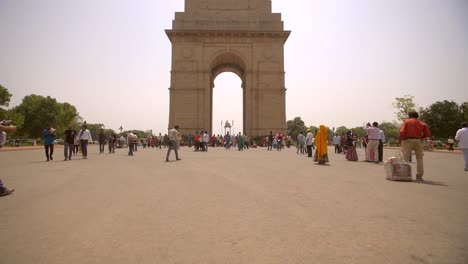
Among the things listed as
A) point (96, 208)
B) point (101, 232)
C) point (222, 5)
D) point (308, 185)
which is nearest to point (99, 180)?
point (96, 208)

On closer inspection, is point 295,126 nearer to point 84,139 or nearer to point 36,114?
point 36,114

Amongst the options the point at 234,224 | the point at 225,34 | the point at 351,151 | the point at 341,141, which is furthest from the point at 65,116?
the point at 234,224

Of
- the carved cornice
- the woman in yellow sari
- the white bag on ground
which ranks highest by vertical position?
the carved cornice

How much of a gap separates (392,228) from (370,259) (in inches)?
37.3

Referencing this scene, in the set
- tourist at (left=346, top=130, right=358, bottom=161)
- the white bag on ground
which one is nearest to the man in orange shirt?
the white bag on ground

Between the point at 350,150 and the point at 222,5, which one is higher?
the point at 222,5

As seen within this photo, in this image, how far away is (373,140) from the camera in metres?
12.3

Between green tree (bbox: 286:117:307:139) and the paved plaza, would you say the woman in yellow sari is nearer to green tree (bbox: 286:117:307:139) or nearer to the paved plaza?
the paved plaza

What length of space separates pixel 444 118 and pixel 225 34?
3688 centimetres

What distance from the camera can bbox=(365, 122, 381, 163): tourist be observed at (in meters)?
12.1

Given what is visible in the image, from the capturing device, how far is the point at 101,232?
3176 mm

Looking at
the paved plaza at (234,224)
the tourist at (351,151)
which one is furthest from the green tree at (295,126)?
the paved plaza at (234,224)

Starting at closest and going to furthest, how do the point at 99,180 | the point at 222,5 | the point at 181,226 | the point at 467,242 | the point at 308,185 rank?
the point at 467,242 → the point at 181,226 → the point at 308,185 → the point at 99,180 → the point at 222,5

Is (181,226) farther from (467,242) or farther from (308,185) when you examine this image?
(308,185)
